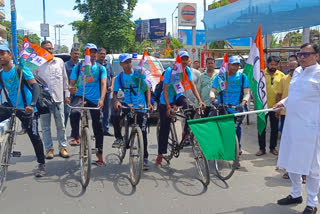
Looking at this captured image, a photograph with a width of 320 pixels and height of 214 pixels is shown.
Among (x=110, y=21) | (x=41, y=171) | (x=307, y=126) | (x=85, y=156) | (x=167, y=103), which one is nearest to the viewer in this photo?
(x=307, y=126)

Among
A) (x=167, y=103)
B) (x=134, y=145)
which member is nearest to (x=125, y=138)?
(x=134, y=145)

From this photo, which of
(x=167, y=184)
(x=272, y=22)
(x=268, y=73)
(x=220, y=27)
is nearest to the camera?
(x=167, y=184)

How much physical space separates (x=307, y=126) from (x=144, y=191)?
7.32ft

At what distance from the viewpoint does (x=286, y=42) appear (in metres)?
17.2

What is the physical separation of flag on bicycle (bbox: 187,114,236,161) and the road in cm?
58

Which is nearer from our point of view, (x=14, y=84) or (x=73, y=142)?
(x=14, y=84)

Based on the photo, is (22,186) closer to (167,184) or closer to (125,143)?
(125,143)

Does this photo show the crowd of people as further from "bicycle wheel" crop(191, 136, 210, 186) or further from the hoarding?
the hoarding

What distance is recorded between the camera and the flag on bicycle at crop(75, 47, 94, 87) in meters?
5.14

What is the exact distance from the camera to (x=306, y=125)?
147 inches

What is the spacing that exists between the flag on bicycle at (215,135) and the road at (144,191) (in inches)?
22.8

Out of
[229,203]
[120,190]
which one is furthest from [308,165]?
[120,190]

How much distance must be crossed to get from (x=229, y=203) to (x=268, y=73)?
3274mm

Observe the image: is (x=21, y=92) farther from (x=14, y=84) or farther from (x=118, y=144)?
(x=118, y=144)
